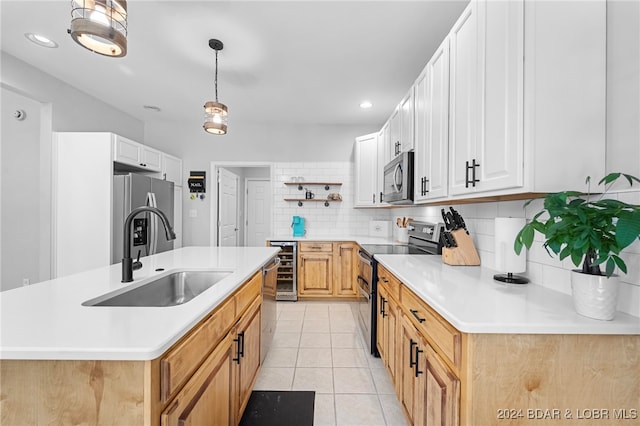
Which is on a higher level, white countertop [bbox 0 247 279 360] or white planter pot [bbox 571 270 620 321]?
white planter pot [bbox 571 270 620 321]

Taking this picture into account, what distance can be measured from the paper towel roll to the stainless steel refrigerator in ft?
10.3

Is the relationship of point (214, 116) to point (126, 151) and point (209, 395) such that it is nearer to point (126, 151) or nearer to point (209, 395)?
point (126, 151)

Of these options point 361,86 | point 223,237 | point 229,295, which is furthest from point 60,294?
point 223,237

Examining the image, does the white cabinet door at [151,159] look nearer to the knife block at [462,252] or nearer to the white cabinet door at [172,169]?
the white cabinet door at [172,169]

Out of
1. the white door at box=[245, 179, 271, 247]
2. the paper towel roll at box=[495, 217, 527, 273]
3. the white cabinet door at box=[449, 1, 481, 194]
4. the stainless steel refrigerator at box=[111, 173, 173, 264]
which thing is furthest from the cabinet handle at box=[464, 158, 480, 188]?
the white door at box=[245, 179, 271, 247]

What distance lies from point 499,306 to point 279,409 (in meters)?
1.54

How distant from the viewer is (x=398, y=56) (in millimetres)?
2691

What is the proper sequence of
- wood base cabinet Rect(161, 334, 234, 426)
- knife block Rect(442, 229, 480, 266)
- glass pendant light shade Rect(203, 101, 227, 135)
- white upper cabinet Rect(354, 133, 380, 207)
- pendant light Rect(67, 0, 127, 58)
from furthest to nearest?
white upper cabinet Rect(354, 133, 380, 207)
glass pendant light shade Rect(203, 101, 227, 135)
knife block Rect(442, 229, 480, 266)
pendant light Rect(67, 0, 127, 58)
wood base cabinet Rect(161, 334, 234, 426)

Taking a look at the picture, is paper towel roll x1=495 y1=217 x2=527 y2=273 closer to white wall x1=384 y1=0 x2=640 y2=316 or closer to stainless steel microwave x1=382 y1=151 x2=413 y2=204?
white wall x1=384 y1=0 x2=640 y2=316

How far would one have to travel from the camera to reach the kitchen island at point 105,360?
0.78 meters

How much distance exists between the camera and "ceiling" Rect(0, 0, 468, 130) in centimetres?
212

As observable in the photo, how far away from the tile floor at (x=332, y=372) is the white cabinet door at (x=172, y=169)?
8.84 ft

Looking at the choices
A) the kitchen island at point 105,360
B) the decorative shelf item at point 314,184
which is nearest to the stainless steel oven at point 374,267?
the kitchen island at point 105,360

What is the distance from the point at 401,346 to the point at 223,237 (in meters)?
3.99
